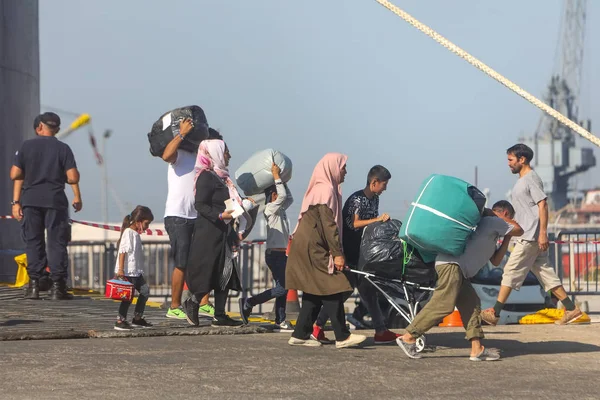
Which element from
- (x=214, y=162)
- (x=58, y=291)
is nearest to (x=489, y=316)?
(x=214, y=162)

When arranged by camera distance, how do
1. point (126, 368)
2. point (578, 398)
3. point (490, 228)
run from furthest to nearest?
point (490, 228), point (126, 368), point (578, 398)

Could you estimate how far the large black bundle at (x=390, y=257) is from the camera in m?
8.10

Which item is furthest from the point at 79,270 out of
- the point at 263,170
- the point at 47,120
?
the point at 263,170

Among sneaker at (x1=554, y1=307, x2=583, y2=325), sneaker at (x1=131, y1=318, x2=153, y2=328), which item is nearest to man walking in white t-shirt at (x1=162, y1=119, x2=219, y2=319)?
sneaker at (x1=131, y1=318, x2=153, y2=328)

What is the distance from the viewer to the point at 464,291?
7594 millimetres

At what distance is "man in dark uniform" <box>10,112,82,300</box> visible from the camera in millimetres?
10703

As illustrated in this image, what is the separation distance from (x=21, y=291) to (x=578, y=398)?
777 cm

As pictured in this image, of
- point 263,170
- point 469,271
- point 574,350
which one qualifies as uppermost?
point 263,170

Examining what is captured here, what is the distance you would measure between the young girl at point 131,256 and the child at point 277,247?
108 cm

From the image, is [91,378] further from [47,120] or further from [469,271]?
[47,120]

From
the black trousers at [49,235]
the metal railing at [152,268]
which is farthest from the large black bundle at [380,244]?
the metal railing at [152,268]

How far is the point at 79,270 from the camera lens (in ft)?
69.5

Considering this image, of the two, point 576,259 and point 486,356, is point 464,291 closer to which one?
point 486,356

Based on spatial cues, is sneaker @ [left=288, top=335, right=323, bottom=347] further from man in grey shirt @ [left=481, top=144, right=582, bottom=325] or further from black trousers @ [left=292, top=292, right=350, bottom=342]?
man in grey shirt @ [left=481, top=144, right=582, bottom=325]
